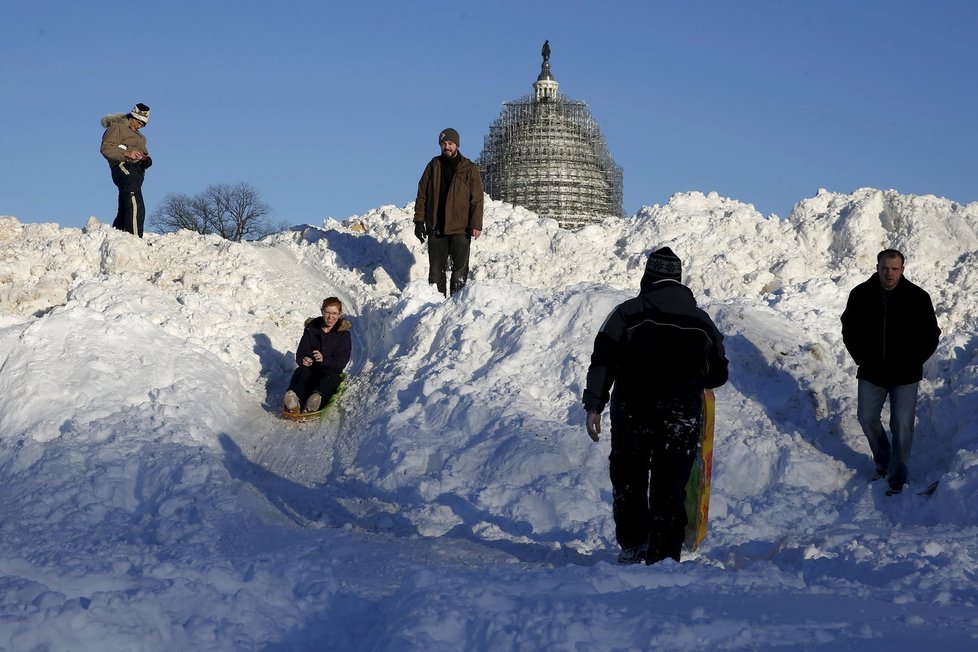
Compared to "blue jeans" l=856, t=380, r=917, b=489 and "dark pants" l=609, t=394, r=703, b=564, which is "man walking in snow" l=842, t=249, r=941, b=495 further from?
"dark pants" l=609, t=394, r=703, b=564

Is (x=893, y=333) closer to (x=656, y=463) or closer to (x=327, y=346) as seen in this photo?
(x=656, y=463)

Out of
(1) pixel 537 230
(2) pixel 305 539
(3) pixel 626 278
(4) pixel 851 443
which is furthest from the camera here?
(1) pixel 537 230

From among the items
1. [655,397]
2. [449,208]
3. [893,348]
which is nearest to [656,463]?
[655,397]

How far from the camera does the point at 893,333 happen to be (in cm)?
652

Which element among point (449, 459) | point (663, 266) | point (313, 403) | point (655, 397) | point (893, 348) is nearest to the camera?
point (655, 397)

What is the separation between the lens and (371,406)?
8492 mm

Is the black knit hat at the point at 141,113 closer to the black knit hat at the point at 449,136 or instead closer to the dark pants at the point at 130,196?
the dark pants at the point at 130,196

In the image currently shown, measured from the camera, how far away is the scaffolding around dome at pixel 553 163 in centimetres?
4816

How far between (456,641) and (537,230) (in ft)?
36.5

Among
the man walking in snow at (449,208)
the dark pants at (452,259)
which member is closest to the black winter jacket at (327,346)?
the man walking in snow at (449,208)

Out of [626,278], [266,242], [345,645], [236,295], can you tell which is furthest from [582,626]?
→ [266,242]

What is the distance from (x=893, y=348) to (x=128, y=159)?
950 centimetres

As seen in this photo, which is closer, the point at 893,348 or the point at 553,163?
the point at 893,348

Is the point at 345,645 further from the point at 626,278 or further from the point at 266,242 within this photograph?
the point at 266,242
